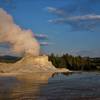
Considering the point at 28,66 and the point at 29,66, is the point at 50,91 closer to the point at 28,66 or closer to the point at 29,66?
the point at 28,66

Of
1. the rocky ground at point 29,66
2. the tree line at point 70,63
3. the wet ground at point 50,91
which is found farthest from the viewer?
the tree line at point 70,63

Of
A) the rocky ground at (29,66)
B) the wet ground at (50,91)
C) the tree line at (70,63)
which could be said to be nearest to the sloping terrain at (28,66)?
the rocky ground at (29,66)

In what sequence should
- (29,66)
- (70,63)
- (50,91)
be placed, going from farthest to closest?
(70,63) → (29,66) → (50,91)

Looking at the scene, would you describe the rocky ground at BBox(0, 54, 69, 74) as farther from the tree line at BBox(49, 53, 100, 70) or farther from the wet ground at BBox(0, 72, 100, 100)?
the wet ground at BBox(0, 72, 100, 100)

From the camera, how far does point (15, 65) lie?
373 feet

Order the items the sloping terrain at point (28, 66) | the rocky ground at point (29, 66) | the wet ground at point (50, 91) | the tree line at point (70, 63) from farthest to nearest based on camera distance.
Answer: the tree line at point (70, 63) → the sloping terrain at point (28, 66) → the rocky ground at point (29, 66) → the wet ground at point (50, 91)

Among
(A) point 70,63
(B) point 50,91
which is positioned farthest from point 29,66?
(B) point 50,91

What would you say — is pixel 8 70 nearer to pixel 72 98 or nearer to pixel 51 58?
pixel 51 58

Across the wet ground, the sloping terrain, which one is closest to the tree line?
the sloping terrain

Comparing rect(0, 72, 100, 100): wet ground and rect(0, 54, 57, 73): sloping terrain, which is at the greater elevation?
rect(0, 54, 57, 73): sloping terrain

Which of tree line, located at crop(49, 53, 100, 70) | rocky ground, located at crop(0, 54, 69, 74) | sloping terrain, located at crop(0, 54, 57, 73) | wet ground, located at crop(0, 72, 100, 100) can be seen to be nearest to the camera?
wet ground, located at crop(0, 72, 100, 100)

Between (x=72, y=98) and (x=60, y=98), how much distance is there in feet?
3.08

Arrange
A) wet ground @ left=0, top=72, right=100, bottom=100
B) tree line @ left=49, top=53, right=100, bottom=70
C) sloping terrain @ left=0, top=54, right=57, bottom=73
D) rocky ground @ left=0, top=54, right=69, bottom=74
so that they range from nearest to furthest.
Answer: wet ground @ left=0, top=72, right=100, bottom=100 → rocky ground @ left=0, top=54, right=69, bottom=74 → sloping terrain @ left=0, top=54, right=57, bottom=73 → tree line @ left=49, top=53, right=100, bottom=70

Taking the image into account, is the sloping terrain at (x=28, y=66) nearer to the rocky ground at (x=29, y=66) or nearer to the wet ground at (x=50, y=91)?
the rocky ground at (x=29, y=66)
